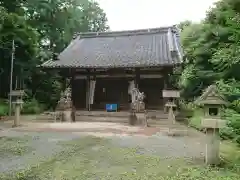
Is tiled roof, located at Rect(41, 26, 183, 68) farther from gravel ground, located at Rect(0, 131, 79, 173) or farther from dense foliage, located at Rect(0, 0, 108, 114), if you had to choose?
gravel ground, located at Rect(0, 131, 79, 173)

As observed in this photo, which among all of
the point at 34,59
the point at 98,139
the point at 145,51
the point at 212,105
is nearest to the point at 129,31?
the point at 145,51

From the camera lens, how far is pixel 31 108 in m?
20.5

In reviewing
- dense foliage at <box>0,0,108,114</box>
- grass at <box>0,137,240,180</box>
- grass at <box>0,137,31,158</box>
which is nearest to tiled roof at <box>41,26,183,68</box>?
dense foliage at <box>0,0,108,114</box>

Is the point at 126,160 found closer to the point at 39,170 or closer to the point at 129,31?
the point at 39,170

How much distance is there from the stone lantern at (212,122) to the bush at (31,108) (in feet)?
50.9

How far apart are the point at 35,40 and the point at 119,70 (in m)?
7.72

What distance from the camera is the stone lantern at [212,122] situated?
661 cm

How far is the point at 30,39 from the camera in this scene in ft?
69.8

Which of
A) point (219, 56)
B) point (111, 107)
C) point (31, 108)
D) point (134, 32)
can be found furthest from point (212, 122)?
point (134, 32)

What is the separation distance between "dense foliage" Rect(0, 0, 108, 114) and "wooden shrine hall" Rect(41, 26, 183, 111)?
3453 millimetres

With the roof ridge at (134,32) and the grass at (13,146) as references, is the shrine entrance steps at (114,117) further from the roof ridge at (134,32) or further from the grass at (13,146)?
the roof ridge at (134,32)

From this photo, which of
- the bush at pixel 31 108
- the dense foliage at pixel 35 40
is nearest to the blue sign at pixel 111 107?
the bush at pixel 31 108

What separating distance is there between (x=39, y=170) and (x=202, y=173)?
10.8 feet

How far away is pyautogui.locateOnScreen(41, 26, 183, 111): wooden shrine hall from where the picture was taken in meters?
17.3
